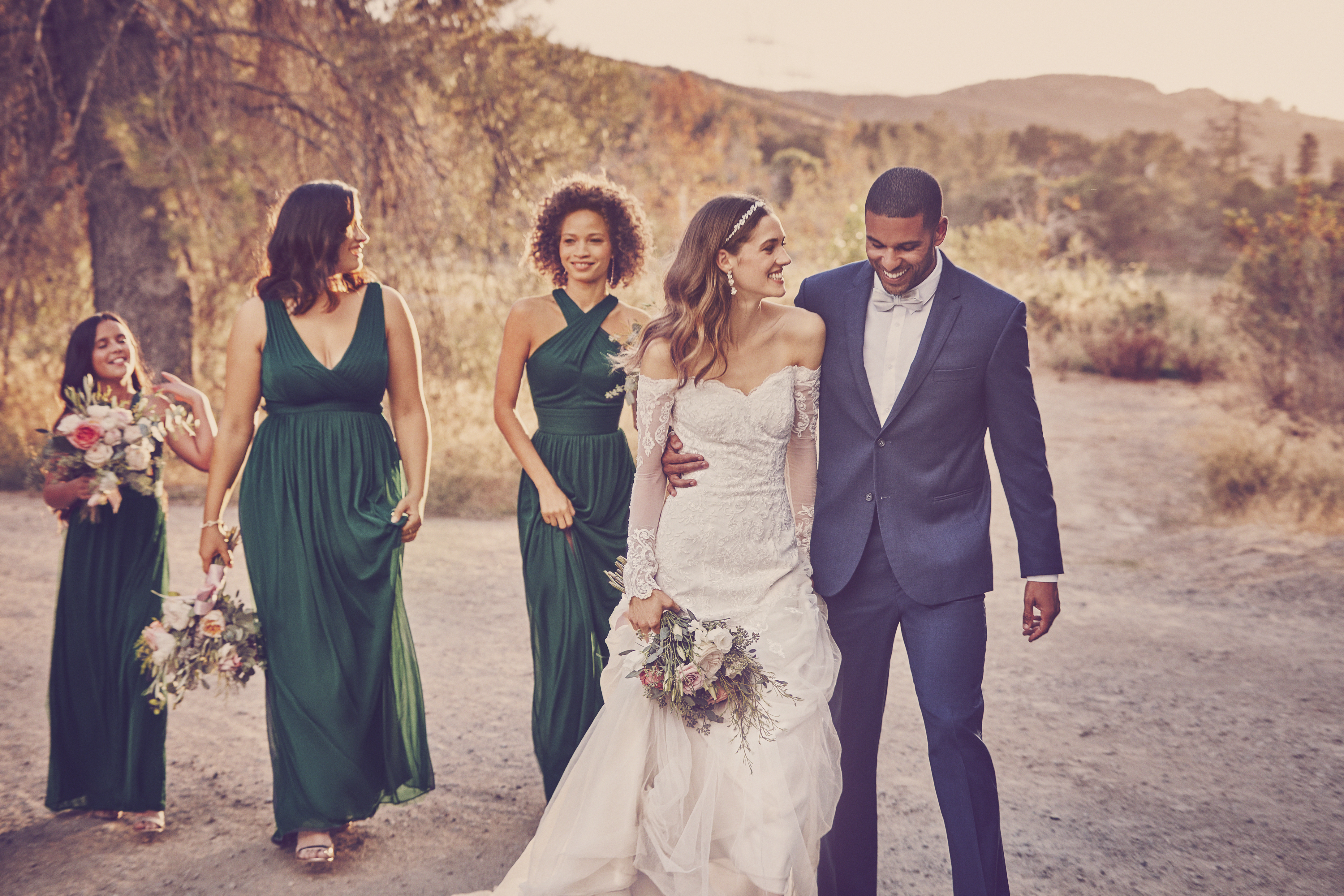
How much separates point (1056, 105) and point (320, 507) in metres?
90.2

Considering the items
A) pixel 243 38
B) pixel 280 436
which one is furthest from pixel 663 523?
pixel 243 38

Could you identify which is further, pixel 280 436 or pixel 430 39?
pixel 430 39

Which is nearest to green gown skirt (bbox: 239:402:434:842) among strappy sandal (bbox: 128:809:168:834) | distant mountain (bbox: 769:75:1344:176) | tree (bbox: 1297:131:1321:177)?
strappy sandal (bbox: 128:809:168:834)

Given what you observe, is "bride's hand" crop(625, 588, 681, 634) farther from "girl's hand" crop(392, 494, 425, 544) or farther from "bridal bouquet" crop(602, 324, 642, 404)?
"girl's hand" crop(392, 494, 425, 544)

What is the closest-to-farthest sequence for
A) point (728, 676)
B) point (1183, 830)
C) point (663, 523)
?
point (728, 676) → point (663, 523) → point (1183, 830)

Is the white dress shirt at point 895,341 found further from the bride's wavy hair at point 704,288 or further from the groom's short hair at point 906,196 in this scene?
the bride's wavy hair at point 704,288

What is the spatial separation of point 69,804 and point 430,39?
27.0ft

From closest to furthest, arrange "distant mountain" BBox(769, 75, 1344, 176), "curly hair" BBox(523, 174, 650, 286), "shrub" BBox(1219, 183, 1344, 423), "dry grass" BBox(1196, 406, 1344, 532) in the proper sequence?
"curly hair" BBox(523, 174, 650, 286)
"dry grass" BBox(1196, 406, 1344, 532)
"shrub" BBox(1219, 183, 1344, 423)
"distant mountain" BBox(769, 75, 1344, 176)

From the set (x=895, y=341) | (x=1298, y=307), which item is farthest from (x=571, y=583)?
Answer: (x=1298, y=307)

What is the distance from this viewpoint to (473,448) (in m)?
11.9

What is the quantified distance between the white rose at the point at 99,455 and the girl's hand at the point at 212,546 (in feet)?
1.69

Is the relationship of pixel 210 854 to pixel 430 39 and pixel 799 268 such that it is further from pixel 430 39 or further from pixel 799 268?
pixel 799 268

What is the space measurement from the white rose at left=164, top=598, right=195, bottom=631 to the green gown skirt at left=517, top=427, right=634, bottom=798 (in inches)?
46.3

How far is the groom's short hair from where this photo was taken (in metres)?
2.84
